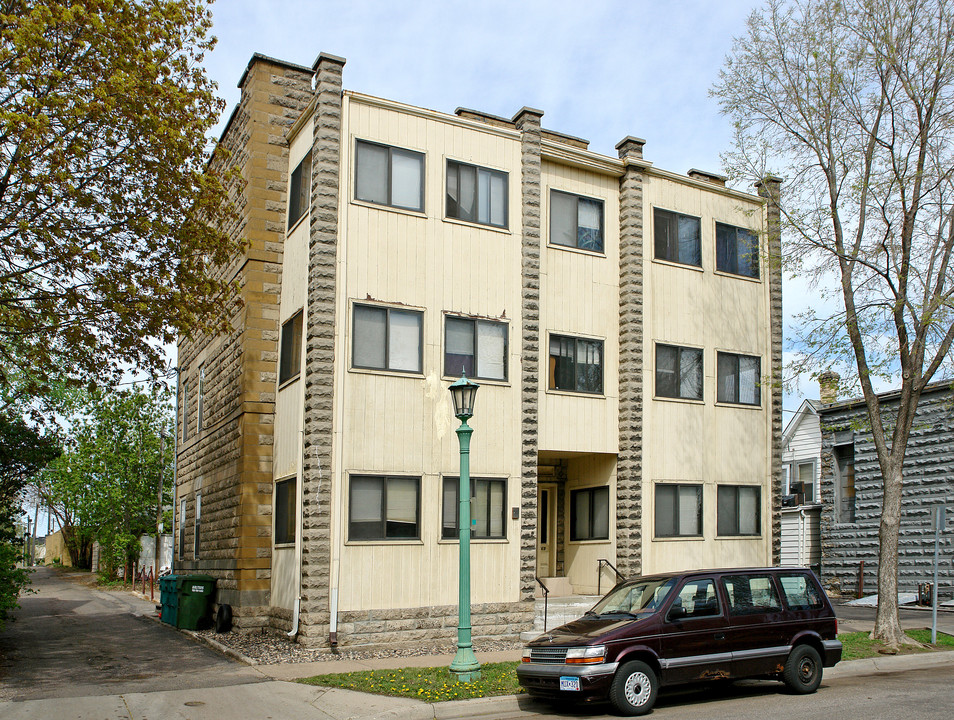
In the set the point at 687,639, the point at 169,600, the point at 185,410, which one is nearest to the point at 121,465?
the point at 185,410

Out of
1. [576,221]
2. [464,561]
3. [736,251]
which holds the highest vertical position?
[576,221]

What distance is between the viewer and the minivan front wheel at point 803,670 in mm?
12039

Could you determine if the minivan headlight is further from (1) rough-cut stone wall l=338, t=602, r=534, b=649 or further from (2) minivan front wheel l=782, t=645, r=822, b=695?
(1) rough-cut stone wall l=338, t=602, r=534, b=649

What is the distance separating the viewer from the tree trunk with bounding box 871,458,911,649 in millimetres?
16188

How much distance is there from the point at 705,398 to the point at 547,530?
4853 millimetres

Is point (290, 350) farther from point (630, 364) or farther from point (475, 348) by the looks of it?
point (630, 364)

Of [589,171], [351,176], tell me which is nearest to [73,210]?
[351,176]

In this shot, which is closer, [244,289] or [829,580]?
[244,289]

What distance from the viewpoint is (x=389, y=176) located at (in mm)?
17422

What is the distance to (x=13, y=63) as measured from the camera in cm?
1246

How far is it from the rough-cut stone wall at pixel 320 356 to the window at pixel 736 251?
389 inches

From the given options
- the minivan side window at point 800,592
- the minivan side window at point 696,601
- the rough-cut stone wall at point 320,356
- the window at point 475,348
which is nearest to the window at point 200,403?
the rough-cut stone wall at point 320,356

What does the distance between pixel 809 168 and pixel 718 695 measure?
11187 millimetres

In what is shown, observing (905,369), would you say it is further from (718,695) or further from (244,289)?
(244,289)
